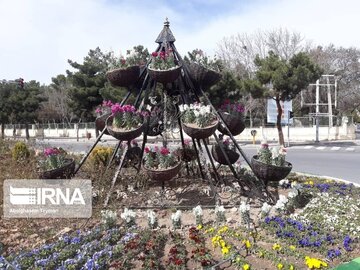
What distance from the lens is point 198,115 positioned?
630 cm

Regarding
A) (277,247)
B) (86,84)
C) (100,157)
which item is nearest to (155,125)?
(100,157)

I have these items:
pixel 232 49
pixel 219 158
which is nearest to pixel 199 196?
pixel 219 158

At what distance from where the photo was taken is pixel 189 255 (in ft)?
14.6

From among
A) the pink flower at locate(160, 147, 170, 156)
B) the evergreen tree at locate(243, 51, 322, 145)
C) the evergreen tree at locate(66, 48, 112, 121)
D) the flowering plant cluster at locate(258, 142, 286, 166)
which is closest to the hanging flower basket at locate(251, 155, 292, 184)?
the flowering plant cluster at locate(258, 142, 286, 166)

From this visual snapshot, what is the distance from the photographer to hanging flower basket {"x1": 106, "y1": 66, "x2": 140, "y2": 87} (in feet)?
23.0

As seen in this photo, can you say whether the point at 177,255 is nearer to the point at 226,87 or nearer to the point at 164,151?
the point at 164,151

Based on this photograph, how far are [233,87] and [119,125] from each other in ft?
68.1

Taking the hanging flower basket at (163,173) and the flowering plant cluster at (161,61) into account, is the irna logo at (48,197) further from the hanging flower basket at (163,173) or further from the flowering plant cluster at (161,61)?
the flowering plant cluster at (161,61)

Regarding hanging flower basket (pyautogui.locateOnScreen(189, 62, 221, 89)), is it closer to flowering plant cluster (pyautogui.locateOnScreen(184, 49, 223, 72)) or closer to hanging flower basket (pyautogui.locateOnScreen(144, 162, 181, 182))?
flowering plant cluster (pyautogui.locateOnScreen(184, 49, 223, 72))

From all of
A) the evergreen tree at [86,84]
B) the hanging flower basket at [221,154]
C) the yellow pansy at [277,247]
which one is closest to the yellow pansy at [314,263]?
the yellow pansy at [277,247]

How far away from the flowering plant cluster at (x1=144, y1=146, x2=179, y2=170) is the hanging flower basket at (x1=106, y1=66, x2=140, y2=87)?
1.54 metres

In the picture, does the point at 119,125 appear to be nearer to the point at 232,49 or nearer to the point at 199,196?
the point at 199,196

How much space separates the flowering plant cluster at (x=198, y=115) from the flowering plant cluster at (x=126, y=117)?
0.77 metres

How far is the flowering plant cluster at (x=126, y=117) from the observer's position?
6.44m
